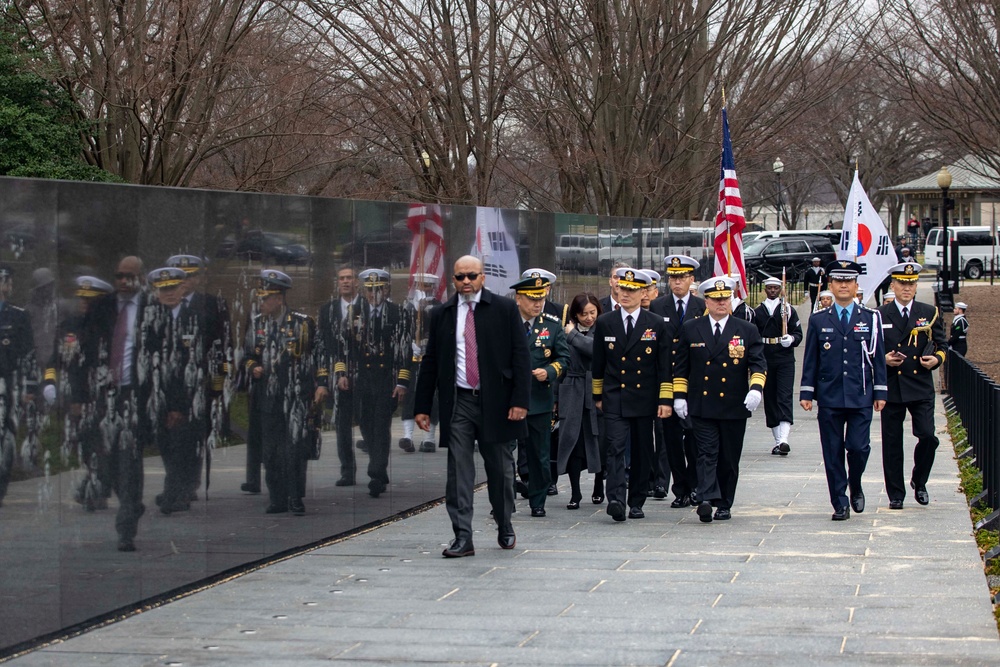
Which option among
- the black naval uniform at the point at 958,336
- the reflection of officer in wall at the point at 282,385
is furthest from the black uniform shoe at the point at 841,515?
the black naval uniform at the point at 958,336

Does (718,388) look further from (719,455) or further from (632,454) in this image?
(632,454)

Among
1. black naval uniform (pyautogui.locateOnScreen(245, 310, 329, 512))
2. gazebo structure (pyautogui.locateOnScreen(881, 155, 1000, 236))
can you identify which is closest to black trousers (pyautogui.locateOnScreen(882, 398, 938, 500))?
black naval uniform (pyautogui.locateOnScreen(245, 310, 329, 512))

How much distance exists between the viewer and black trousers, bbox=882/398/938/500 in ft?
36.7

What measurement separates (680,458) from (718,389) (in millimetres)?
1156

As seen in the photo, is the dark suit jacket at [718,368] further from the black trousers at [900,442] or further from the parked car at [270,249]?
the parked car at [270,249]

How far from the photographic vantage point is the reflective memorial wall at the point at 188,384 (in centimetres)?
666

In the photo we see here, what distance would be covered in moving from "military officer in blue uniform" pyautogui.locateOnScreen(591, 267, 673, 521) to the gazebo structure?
6307cm

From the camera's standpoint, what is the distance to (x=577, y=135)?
79.3 feet

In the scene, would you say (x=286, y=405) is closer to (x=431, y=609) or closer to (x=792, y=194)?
(x=431, y=609)

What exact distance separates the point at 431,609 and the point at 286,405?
7.16 ft

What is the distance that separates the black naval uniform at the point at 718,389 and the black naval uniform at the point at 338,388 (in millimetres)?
2436

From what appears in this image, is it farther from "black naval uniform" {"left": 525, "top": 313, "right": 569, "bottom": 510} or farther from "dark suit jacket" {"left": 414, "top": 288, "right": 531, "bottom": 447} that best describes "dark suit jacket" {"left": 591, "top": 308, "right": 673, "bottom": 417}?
"dark suit jacket" {"left": 414, "top": 288, "right": 531, "bottom": 447}

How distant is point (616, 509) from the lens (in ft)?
35.0

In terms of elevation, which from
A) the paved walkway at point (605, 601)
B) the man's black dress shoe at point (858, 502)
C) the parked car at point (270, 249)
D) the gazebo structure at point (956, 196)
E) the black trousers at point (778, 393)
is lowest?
the paved walkway at point (605, 601)
